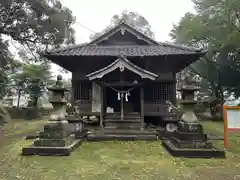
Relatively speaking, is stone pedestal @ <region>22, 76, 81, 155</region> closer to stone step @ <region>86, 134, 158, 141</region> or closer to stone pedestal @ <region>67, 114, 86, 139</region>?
stone step @ <region>86, 134, 158, 141</region>

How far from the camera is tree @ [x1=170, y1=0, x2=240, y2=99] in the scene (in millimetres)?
16812

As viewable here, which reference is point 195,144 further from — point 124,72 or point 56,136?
point 124,72

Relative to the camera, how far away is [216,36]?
19219mm

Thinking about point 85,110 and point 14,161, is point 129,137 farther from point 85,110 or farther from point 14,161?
point 14,161

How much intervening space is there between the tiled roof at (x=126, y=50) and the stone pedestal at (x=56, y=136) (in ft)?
14.9

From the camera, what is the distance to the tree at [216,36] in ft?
55.2

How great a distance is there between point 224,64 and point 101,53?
1810 centimetres

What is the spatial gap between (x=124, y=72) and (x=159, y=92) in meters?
3.16

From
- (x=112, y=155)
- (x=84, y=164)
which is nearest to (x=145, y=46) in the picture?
(x=112, y=155)

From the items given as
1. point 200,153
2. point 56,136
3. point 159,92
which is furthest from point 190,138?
point 159,92

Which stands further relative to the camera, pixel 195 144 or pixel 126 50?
pixel 126 50

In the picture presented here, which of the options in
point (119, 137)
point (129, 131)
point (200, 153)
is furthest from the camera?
point (129, 131)

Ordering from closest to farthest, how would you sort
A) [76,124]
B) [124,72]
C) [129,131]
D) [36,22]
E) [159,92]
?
[129,131] < [76,124] < [124,72] < [159,92] < [36,22]

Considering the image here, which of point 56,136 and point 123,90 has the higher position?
point 123,90
